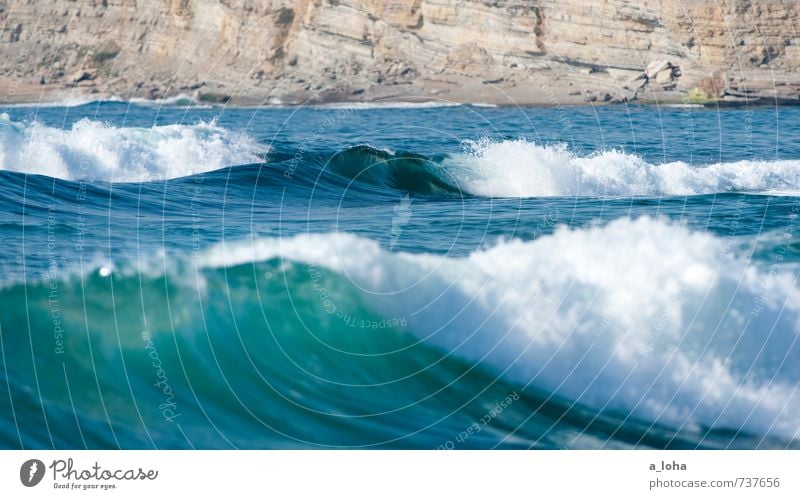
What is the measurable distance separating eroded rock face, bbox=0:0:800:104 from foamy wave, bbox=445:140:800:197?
2145 cm

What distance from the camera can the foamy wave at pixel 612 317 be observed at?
8344 millimetres

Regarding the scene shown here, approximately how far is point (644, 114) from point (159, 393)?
1102 inches

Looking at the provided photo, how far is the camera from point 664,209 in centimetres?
1363

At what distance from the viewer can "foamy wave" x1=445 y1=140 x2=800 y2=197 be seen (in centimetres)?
1554

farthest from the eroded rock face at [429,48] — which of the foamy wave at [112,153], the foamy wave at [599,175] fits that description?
the foamy wave at [112,153]

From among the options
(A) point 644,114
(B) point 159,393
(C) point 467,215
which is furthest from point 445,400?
(A) point 644,114

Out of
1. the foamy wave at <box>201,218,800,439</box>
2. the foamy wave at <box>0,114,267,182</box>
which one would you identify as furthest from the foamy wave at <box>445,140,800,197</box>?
the foamy wave at <box>201,218,800,439</box>
